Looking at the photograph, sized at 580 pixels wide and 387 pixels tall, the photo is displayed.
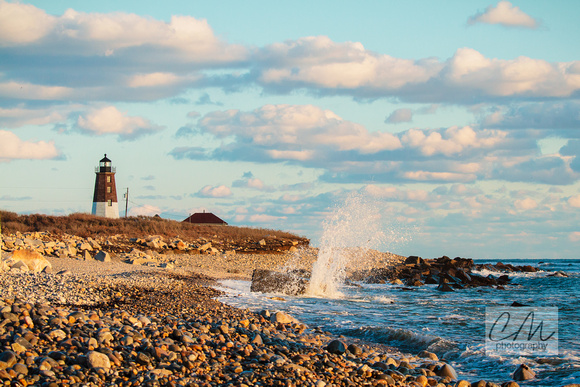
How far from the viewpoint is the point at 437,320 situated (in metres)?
12.4

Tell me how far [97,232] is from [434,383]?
29864 mm

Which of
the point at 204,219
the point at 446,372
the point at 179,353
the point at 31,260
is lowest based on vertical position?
the point at 446,372

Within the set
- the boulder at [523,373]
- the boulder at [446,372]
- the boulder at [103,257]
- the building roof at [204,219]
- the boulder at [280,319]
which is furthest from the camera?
the building roof at [204,219]

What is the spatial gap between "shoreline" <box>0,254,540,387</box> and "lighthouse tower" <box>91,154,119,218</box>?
143ft

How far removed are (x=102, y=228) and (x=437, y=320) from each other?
2698cm

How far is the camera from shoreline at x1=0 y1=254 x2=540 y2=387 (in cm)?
556

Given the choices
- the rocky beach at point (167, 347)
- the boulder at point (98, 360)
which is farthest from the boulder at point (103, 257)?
the boulder at point (98, 360)

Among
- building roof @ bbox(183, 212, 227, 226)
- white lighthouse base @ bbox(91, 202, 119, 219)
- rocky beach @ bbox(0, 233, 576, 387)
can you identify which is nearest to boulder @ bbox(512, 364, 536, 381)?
rocky beach @ bbox(0, 233, 576, 387)

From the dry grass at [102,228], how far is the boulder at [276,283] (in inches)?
730

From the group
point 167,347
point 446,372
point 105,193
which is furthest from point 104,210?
point 446,372

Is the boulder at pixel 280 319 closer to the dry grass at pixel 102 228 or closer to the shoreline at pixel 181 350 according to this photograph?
the shoreline at pixel 181 350

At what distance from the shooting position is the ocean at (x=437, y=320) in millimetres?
8359

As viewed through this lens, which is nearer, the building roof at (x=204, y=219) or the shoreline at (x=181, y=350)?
the shoreline at (x=181, y=350)

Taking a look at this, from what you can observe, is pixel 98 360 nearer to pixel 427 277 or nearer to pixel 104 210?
pixel 427 277
